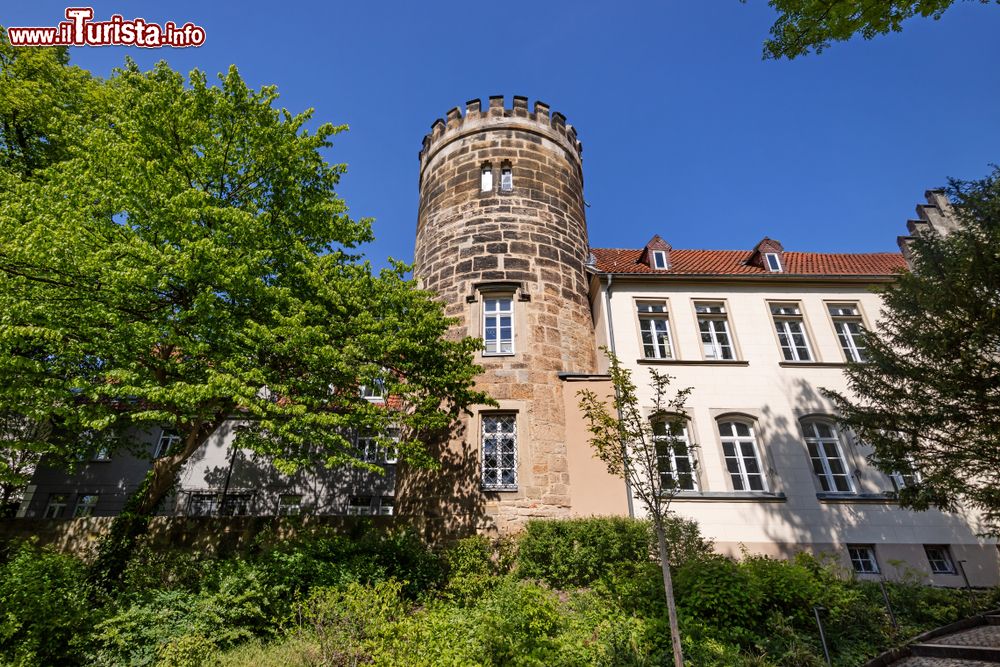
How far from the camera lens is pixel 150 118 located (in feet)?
29.8

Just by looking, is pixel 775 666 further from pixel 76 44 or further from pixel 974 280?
pixel 76 44

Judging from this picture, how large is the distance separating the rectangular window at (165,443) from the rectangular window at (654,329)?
17506 mm

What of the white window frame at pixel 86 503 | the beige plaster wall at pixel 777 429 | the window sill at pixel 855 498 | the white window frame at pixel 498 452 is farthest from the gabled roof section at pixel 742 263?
the white window frame at pixel 86 503

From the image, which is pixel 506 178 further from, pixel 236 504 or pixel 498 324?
pixel 236 504

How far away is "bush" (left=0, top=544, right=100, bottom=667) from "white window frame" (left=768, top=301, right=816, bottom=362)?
16.7 metres

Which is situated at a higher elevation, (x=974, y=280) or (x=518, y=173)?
(x=518, y=173)

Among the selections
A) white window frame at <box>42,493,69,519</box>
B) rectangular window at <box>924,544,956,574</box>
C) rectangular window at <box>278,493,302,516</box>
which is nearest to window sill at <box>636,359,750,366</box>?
rectangular window at <box>924,544,956,574</box>

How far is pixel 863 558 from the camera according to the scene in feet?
36.7

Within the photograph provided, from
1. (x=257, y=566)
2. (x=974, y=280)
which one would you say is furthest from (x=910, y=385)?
(x=257, y=566)

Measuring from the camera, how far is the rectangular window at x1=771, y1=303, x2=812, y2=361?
13758 mm

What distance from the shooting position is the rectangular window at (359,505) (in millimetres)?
16250

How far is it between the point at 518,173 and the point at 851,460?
12.8 meters

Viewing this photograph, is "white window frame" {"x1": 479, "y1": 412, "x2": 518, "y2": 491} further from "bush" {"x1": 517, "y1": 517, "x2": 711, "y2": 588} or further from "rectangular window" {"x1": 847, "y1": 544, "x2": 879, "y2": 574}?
"rectangular window" {"x1": 847, "y1": 544, "x2": 879, "y2": 574}

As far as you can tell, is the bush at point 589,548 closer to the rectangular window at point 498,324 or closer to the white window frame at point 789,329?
the rectangular window at point 498,324
